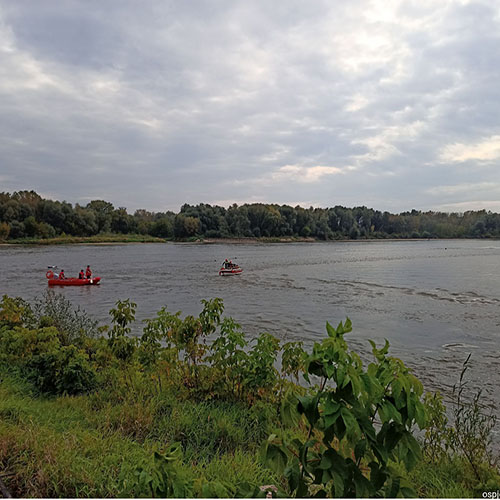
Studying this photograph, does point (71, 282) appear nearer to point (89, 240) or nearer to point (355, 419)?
point (355, 419)

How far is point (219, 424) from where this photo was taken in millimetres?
5574

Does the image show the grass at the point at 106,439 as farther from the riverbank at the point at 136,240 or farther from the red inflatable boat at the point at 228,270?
the riverbank at the point at 136,240

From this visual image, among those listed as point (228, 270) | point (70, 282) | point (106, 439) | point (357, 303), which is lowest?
point (70, 282)

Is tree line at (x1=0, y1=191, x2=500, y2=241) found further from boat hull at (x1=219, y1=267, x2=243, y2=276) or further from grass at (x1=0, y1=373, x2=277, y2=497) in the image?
grass at (x1=0, y1=373, x2=277, y2=497)

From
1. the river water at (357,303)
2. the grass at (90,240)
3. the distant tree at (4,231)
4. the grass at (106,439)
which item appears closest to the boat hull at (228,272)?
the river water at (357,303)

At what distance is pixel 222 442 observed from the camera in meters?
5.36

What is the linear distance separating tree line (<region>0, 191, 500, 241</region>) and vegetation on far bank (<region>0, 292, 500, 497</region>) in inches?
4219

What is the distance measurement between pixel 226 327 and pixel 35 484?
138 inches

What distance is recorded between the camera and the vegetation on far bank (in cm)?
224

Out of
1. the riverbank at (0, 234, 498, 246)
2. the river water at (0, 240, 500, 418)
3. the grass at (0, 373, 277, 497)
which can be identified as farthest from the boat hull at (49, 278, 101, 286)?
the riverbank at (0, 234, 498, 246)

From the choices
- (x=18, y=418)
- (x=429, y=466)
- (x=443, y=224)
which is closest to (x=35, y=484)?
(x=18, y=418)

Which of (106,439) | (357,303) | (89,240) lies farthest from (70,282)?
(89,240)

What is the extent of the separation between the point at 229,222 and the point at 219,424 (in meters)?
135

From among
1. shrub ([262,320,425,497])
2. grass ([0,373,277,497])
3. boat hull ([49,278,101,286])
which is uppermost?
shrub ([262,320,425,497])
